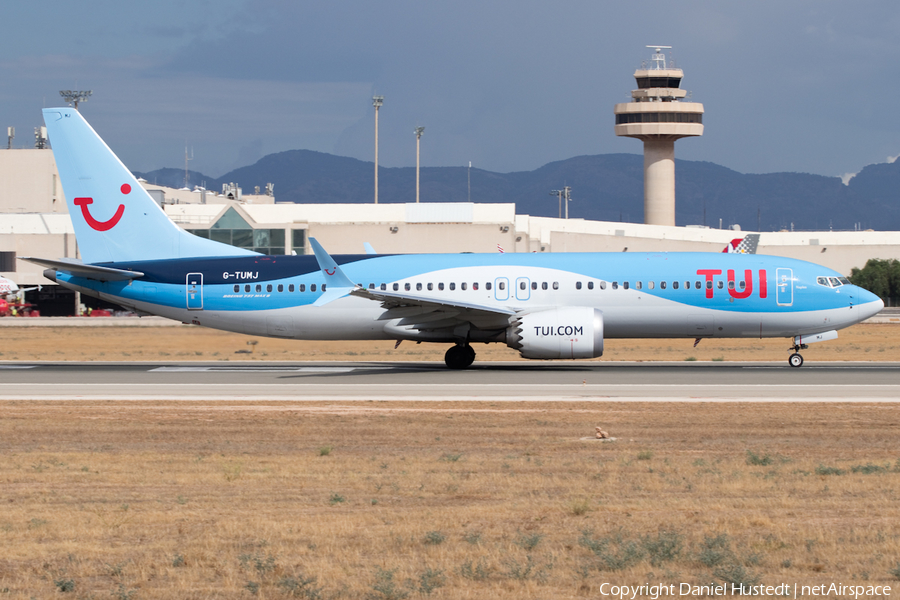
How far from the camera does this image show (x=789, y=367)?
35.0 metres

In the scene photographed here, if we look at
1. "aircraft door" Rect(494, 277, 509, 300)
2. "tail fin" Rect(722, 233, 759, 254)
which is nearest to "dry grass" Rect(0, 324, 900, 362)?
"aircraft door" Rect(494, 277, 509, 300)

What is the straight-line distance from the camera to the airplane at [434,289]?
34188 millimetres

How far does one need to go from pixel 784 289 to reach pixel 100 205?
25089mm

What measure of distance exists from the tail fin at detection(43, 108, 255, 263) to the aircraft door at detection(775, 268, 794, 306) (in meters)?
20.0

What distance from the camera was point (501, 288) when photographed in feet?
115

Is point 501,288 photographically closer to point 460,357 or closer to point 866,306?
point 460,357

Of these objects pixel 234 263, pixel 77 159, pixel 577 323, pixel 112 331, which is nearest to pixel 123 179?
pixel 77 159

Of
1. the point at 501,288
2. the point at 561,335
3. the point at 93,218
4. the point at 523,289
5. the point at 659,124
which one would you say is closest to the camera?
the point at 561,335

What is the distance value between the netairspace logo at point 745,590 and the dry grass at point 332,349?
104 ft

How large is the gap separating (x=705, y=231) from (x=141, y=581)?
12177 centimetres

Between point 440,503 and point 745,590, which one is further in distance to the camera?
point 440,503

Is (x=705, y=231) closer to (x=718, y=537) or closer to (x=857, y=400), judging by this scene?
(x=857, y=400)

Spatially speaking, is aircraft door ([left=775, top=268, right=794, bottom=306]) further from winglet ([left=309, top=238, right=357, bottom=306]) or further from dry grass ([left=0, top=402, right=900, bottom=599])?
winglet ([left=309, top=238, right=357, bottom=306])

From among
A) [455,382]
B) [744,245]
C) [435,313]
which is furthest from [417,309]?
[744,245]
